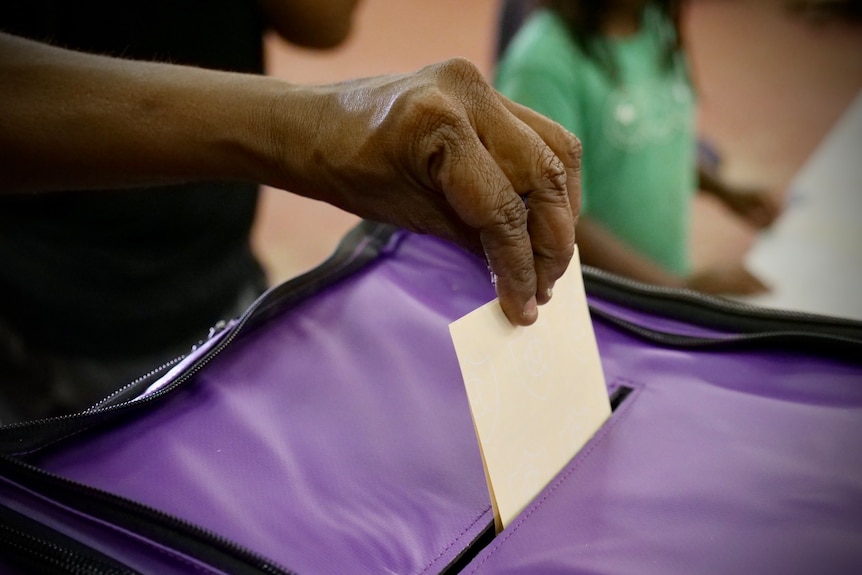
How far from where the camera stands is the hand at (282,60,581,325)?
477mm

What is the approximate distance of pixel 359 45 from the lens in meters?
3.48

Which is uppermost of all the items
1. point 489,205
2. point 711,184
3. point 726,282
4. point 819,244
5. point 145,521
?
point 489,205

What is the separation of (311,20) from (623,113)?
53cm

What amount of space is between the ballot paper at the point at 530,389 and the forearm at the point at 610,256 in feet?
1.93

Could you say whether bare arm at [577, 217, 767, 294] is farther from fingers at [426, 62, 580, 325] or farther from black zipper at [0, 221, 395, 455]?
fingers at [426, 62, 580, 325]

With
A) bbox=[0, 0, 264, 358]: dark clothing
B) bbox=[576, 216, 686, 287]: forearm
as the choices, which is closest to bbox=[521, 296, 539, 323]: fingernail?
bbox=[0, 0, 264, 358]: dark clothing

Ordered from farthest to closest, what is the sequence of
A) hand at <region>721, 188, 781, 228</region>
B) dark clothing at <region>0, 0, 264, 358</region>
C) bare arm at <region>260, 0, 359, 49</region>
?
hand at <region>721, 188, 781, 228</region> < bare arm at <region>260, 0, 359, 49</region> < dark clothing at <region>0, 0, 264, 358</region>

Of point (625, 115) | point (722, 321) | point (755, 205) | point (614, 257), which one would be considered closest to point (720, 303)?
point (722, 321)

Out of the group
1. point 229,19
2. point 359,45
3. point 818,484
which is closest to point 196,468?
point 818,484

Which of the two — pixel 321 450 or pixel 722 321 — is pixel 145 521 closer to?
pixel 321 450

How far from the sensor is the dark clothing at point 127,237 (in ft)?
2.83

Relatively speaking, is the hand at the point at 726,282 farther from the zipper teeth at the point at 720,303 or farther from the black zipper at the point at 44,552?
the black zipper at the point at 44,552

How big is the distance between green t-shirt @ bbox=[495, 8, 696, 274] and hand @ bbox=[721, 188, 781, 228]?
0.51 ft

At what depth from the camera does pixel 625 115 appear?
4.04 ft
